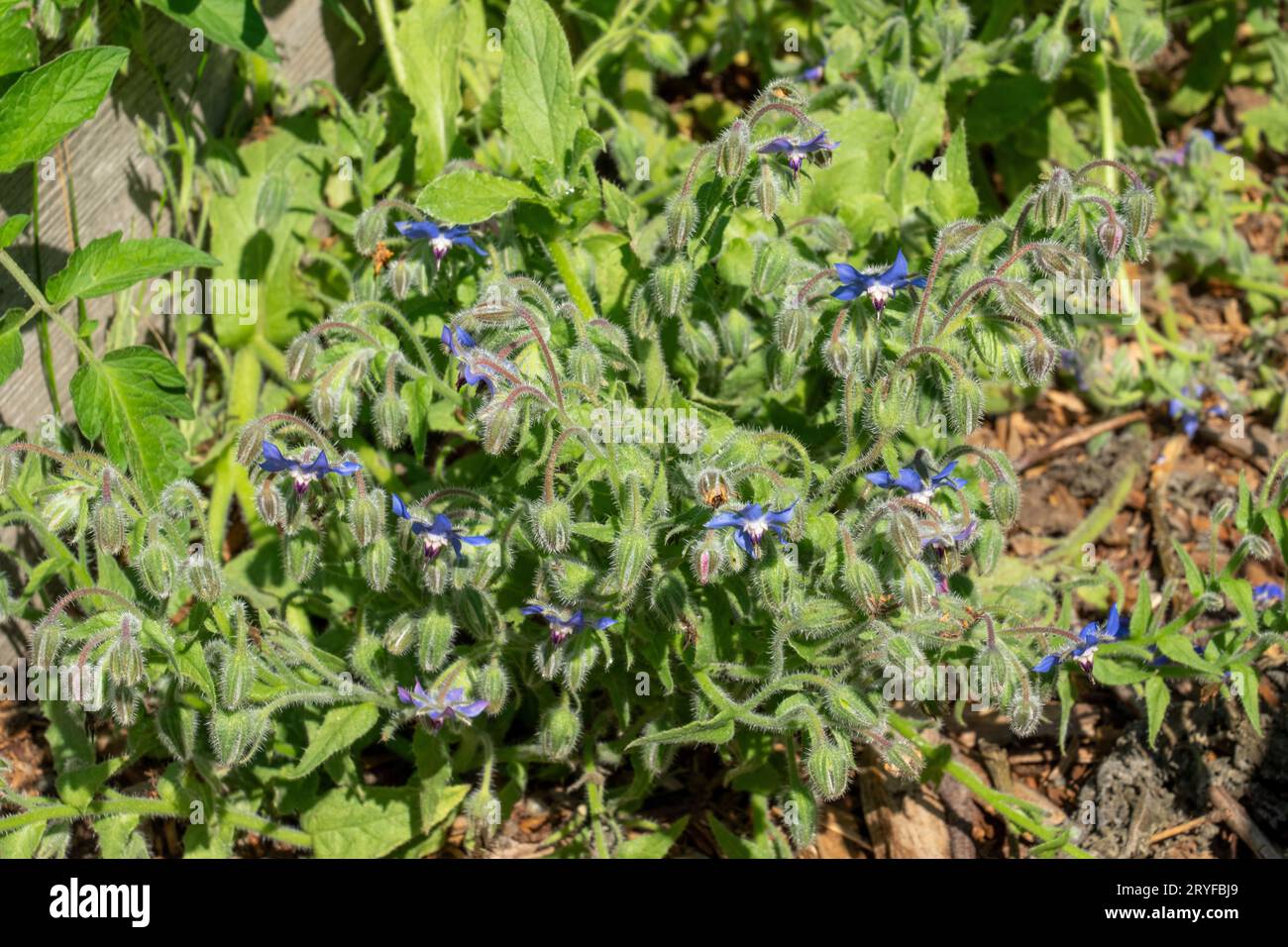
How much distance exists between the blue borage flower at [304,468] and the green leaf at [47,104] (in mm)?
823

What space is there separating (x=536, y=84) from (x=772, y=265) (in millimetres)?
800

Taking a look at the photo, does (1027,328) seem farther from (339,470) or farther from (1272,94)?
(1272,94)

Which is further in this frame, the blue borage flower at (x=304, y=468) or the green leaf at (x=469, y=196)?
the green leaf at (x=469, y=196)

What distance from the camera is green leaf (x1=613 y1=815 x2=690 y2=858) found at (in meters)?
3.37

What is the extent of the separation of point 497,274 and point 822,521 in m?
0.97

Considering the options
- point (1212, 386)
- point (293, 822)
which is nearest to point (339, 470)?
point (293, 822)

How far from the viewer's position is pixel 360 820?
334 cm

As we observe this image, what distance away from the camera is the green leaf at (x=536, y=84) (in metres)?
3.44

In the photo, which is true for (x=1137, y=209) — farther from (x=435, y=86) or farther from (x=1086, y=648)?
(x=435, y=86)

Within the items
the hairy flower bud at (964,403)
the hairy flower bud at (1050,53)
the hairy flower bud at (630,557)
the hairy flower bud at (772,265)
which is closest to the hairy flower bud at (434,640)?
the hairy flower bud at (630,557)

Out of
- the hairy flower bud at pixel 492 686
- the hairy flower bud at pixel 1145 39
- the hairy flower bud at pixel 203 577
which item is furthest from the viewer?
the hairy flower bud at pixel 1145 39

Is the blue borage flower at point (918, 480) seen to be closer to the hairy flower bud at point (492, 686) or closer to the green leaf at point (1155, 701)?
the green leaf at point (1155, 701)

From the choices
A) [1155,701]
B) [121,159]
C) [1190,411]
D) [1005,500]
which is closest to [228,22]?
[121,159]

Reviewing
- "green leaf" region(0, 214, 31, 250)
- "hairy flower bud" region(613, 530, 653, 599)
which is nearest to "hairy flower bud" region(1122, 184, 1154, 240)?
"hairy flower bud" region(613, 530, 653, 599)
